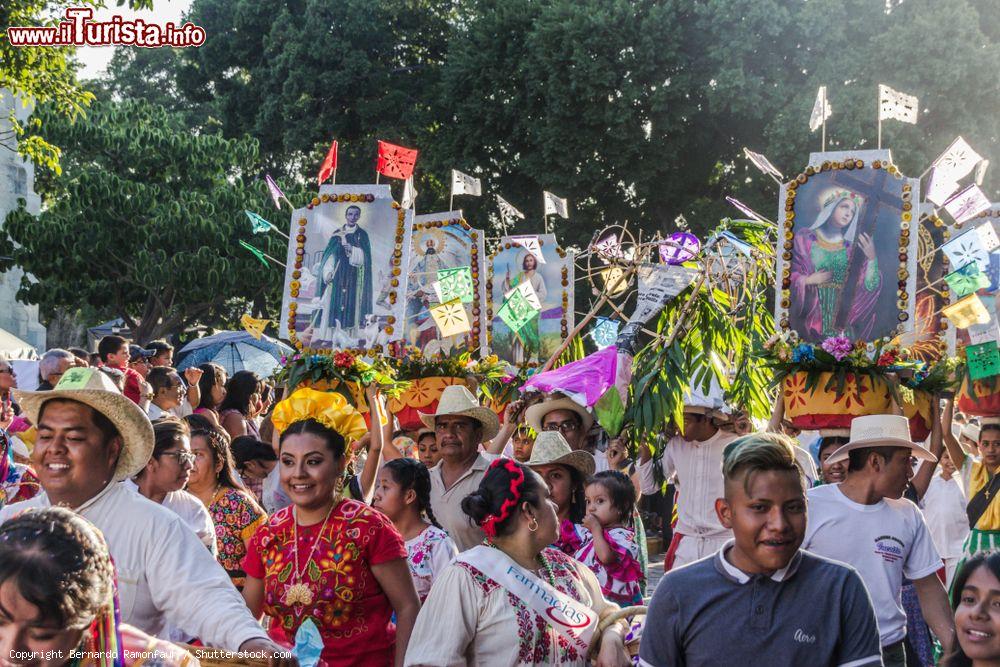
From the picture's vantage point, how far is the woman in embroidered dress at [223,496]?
607 centimetres

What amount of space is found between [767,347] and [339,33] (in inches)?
959

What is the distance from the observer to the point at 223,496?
20.6ft

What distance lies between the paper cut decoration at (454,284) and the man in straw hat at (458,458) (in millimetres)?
3816

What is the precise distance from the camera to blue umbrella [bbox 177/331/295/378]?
62.7 ft

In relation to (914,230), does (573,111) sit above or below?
above

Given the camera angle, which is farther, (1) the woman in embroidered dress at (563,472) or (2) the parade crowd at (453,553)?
(1) the woman in embroidered dress at (563,472)

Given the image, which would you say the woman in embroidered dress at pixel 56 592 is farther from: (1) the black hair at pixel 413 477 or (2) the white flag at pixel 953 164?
(2) the white flag at pixel 953 164

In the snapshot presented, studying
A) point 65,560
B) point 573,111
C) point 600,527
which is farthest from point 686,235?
point 573,111

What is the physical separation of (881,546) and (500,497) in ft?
6.44

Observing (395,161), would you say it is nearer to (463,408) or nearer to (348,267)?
(348,267)

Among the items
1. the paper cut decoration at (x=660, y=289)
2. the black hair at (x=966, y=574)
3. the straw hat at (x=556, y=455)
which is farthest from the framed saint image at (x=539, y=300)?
the black hair at (x=966, y=574)

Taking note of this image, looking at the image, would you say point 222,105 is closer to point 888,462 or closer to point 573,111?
point 573,111

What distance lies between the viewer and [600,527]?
609 centimetres

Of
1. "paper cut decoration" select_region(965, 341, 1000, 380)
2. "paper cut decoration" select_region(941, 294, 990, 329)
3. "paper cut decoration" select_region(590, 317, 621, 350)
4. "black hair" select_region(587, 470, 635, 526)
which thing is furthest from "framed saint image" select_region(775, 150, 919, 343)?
"paper cut decoration" select_region(590, 317, 621, 350)
